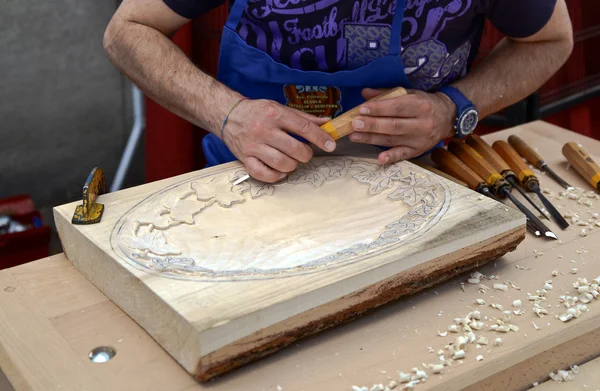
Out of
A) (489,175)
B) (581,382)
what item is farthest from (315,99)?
(581,382)

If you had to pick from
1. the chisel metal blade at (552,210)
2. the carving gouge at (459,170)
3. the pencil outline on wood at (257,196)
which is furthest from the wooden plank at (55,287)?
the chisel metal blade at (552,210)

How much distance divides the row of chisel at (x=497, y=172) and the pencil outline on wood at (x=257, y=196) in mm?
169

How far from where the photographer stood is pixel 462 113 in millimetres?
1711

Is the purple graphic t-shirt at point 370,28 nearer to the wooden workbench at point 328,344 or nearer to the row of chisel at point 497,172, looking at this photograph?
the row of chisel at point 497,172

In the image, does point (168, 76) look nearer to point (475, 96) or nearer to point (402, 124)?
point (402, 124)

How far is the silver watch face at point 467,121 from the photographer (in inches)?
67.4

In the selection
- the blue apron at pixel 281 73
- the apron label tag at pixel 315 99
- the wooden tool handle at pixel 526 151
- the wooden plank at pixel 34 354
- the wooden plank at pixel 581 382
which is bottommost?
the wooden plank at pixel 581 382

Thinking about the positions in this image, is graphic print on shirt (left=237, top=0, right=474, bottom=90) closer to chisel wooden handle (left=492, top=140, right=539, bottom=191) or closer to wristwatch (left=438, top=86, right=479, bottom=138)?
wristwatch (left=438, top=86, right=479, bottom=138)

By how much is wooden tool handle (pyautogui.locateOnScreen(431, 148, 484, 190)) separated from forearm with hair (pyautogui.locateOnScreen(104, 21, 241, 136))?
19.9 inches

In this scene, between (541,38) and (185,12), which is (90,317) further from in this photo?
(541,38)

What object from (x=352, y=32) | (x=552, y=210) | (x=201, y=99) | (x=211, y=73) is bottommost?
(x=211, y=73)

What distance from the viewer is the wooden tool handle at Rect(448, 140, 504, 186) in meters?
1.59

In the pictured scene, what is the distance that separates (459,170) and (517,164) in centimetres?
17

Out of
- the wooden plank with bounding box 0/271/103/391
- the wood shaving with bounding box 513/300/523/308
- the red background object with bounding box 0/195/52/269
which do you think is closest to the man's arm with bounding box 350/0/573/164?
the wood shaving with bounding box 513/300/523/308
